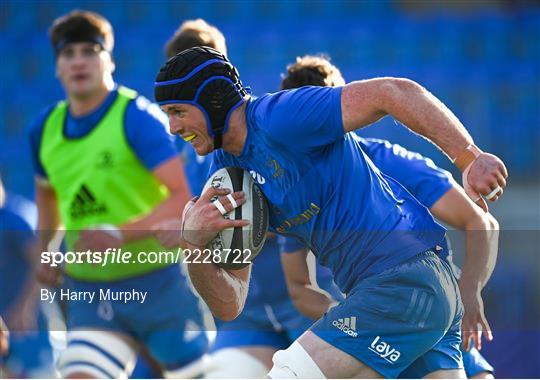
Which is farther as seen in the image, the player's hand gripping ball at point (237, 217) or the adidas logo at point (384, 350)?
the player's hand gripping ball at point (237, 217)

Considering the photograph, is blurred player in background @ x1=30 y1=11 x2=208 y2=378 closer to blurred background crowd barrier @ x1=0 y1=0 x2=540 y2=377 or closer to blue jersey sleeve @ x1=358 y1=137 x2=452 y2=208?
blue jersey sleeve @ x1=358 y1=137 x2=452 y2=208

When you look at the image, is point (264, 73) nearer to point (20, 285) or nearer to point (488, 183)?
point (20, 285)

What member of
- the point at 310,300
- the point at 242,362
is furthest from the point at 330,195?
the point at 242,362

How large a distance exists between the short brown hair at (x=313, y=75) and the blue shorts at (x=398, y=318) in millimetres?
1188

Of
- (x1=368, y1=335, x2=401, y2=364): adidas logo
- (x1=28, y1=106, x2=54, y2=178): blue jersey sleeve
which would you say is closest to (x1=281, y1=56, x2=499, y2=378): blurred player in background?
(x1=368, y1=335, x2=401, y2=364): adidas logo

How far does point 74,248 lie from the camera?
19.4 ft

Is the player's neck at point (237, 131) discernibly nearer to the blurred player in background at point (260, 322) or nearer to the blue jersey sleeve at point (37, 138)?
the blurred player in background at point (260, 322)

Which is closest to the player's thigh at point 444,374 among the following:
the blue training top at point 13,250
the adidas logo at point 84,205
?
the adidas logo at point 84,205

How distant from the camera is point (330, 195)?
4.12 m

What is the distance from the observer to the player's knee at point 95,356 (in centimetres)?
557

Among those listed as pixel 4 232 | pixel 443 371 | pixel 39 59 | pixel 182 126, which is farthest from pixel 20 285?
pixel 39 59

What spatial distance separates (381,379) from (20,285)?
363 cm

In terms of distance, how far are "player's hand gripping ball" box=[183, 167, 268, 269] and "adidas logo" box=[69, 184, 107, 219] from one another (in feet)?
6.02

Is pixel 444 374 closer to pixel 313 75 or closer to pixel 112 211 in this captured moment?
pixel 313 75
